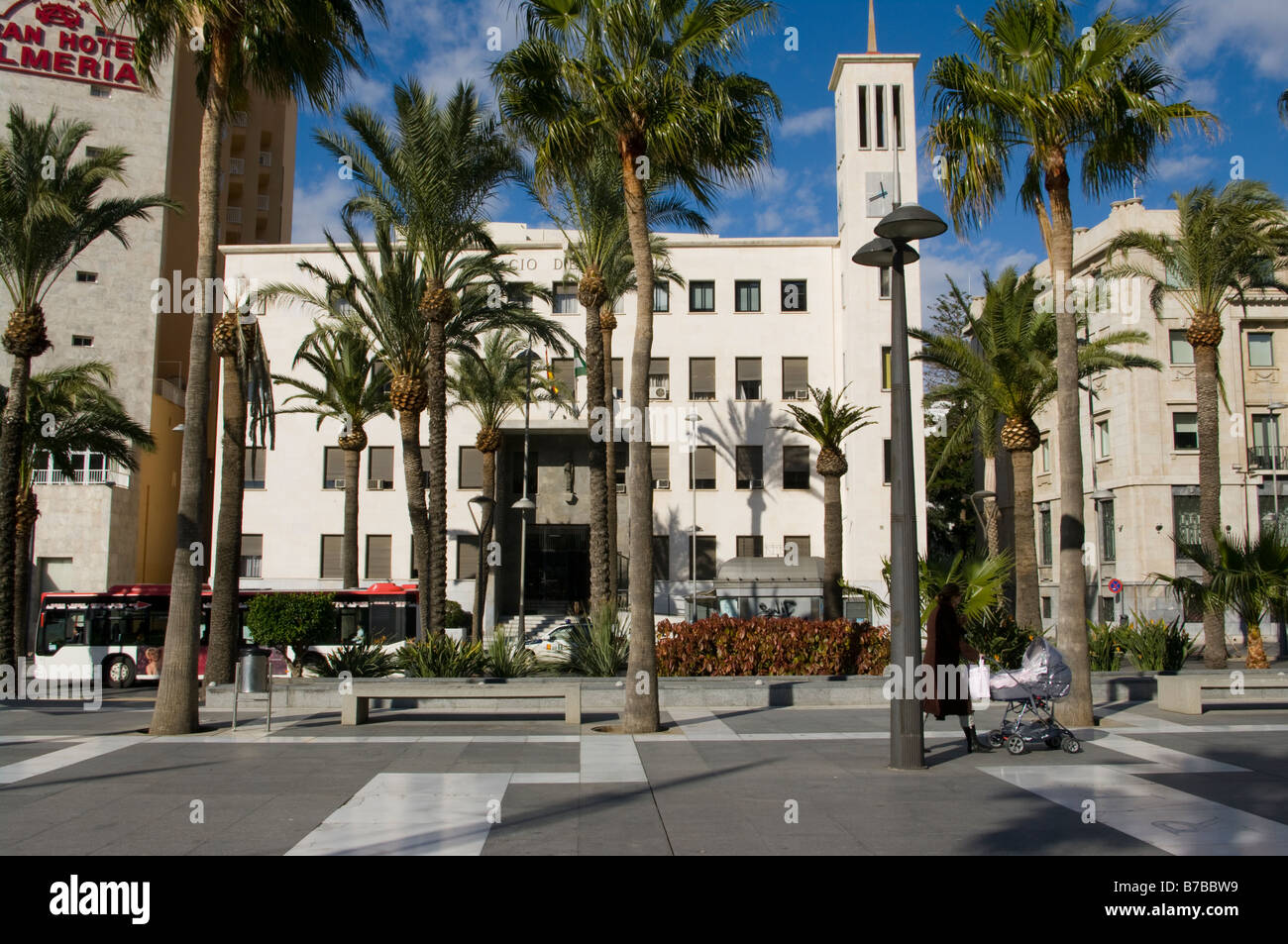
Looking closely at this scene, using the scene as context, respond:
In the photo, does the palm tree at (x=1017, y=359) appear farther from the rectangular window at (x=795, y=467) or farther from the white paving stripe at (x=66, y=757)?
the white paving stripe at (x=66, y=757)

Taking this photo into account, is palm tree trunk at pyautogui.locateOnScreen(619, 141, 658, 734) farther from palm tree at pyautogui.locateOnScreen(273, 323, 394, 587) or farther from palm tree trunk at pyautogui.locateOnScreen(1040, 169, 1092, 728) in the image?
palm tree at pyautogui.locateOnScreen(273, 323, 394, 587)

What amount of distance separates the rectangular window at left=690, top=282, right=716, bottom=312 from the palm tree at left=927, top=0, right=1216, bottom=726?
1137 inches

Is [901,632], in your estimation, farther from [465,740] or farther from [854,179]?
[854,179]

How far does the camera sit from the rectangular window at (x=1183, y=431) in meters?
40.3

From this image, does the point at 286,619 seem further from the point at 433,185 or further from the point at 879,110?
the point at 879,110

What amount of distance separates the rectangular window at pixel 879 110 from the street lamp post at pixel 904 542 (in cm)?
3207

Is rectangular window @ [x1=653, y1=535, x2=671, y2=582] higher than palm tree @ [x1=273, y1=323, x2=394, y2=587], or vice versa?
palm tree @ [x1=273, y1=323, x2=394, y2=587]

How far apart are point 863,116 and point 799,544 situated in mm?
17818

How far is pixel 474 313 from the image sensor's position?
24797 millimetres

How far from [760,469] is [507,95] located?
29.5 metres

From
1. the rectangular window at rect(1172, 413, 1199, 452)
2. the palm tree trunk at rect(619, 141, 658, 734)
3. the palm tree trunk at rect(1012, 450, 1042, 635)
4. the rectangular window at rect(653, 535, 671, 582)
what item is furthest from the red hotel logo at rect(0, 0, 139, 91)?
the rectangular window at rect(1172, 413, 1199, 452)

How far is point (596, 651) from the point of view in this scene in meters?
17.2

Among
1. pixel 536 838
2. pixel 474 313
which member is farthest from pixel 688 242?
pixel 536 838

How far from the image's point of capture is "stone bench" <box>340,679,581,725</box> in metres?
13.9
